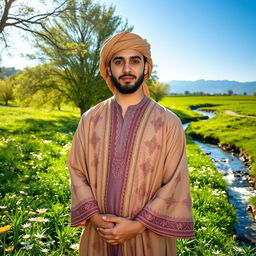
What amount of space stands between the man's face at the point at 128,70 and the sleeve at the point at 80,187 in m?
0.47

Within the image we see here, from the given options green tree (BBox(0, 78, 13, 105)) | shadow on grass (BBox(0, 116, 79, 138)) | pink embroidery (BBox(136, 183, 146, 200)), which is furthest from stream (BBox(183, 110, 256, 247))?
green tree (BBox(0, 78, 13, 105))

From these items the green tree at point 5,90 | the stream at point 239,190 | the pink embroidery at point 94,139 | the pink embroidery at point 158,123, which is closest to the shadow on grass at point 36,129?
the stream at point 239,190

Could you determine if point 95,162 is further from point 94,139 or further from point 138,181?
point 138,181

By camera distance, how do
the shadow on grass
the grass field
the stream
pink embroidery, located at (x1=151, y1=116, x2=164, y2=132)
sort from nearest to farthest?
pink embroidery, located at (x1=151, y1=116, x2=164, y2=132) → the stream → the shadow on grass → the grass field

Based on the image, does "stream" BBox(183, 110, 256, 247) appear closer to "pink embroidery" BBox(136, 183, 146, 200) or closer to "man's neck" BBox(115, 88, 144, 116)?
"pink embroidery" BBox(136, 183, 146, 200)

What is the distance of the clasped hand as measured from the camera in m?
1.71

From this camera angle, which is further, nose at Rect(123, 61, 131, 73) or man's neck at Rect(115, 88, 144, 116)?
man's neck at Rect(115, 88, 144, 116)

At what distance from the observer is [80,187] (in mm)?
1976

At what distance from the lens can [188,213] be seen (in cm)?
188

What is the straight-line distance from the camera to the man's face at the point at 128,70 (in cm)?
196

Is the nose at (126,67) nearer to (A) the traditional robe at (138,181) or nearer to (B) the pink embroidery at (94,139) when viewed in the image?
(A) the traditional robe at (138,181)

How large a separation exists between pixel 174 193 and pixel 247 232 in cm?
469

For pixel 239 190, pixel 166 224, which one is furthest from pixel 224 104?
pixel 166 224

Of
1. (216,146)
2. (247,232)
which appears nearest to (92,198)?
(247,232)
